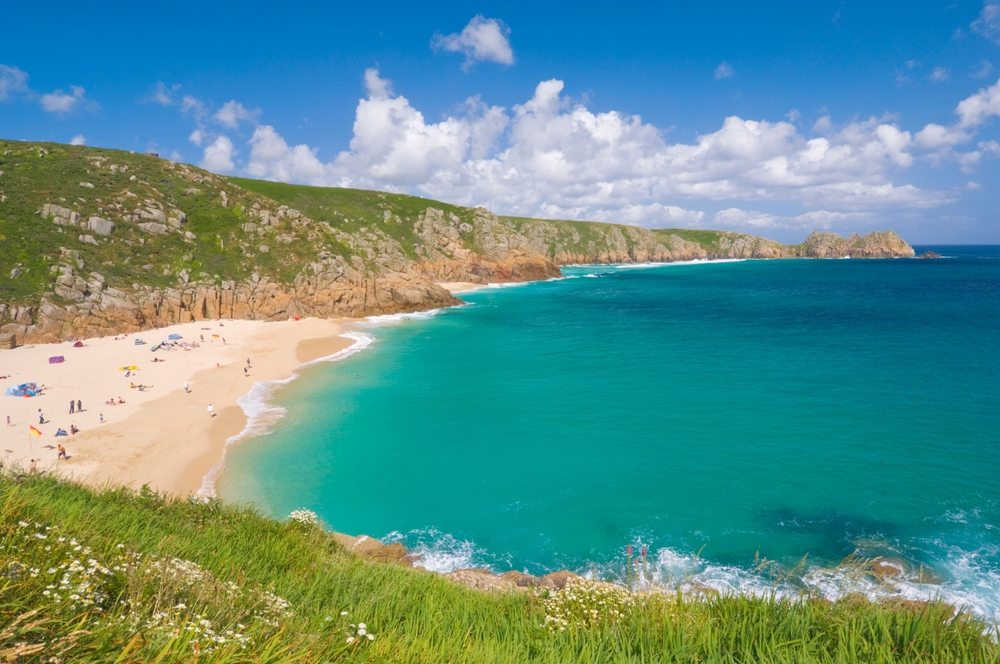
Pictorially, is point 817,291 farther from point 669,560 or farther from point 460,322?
point 669,560

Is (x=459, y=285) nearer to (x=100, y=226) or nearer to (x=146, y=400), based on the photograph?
(x=100, y=226)

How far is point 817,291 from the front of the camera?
9625 centimetres

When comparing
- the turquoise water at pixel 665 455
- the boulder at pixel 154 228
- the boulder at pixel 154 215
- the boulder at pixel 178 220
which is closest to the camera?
the turquoise water at pixel 665 455

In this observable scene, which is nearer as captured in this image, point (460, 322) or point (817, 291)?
point (460, 322)

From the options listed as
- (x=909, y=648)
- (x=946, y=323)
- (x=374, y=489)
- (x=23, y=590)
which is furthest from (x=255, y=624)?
(x=946, y=323)

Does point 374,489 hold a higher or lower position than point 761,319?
lower

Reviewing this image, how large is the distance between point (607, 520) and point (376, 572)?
13955mm

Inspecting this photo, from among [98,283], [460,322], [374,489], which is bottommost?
[374,489]

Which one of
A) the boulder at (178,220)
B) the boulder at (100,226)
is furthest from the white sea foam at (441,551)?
the boulder at (178,220)

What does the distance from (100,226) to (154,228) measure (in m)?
6.15

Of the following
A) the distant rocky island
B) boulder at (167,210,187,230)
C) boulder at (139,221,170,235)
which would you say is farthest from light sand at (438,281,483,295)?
boulder at (139,221,170,235)

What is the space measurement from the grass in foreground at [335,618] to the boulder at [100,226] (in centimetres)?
7264

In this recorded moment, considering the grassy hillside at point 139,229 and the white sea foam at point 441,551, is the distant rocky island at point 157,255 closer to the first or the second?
the grassy hillside at point 139,229

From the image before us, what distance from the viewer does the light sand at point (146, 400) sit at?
81.0 ft
